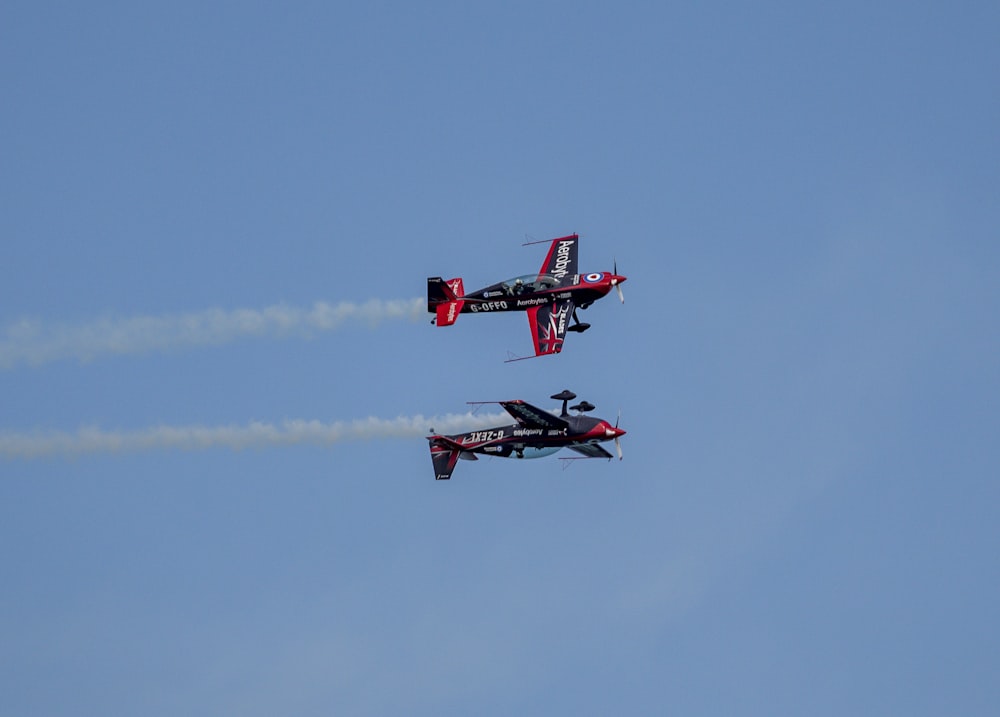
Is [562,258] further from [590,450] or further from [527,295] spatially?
[590,450]

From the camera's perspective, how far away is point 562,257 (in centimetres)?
9344

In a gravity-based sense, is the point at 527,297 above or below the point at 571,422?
above

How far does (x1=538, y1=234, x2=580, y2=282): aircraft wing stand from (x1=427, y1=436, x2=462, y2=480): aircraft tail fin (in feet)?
39.0

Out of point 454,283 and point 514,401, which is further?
point 454,283

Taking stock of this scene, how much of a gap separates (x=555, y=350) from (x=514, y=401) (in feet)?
14.8

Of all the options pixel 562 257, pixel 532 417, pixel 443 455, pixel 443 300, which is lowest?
pixel 443 455

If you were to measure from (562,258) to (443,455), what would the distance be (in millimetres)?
14450

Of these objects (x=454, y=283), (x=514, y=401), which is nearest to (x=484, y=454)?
(x=514, y=401)

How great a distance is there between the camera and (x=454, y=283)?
89.6 meters

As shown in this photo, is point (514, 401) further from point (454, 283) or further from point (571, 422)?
point (454, 283)

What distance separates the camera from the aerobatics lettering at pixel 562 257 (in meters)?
92.3

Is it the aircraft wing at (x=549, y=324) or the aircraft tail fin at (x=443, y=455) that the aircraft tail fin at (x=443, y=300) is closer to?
the aircraft wing at (x=549, y=324)

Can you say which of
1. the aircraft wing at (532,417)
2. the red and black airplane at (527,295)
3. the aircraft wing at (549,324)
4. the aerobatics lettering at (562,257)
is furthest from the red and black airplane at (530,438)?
the aerobatics lettering at (562,257)

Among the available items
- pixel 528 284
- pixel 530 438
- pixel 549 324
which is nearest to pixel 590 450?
pixel 530 438
